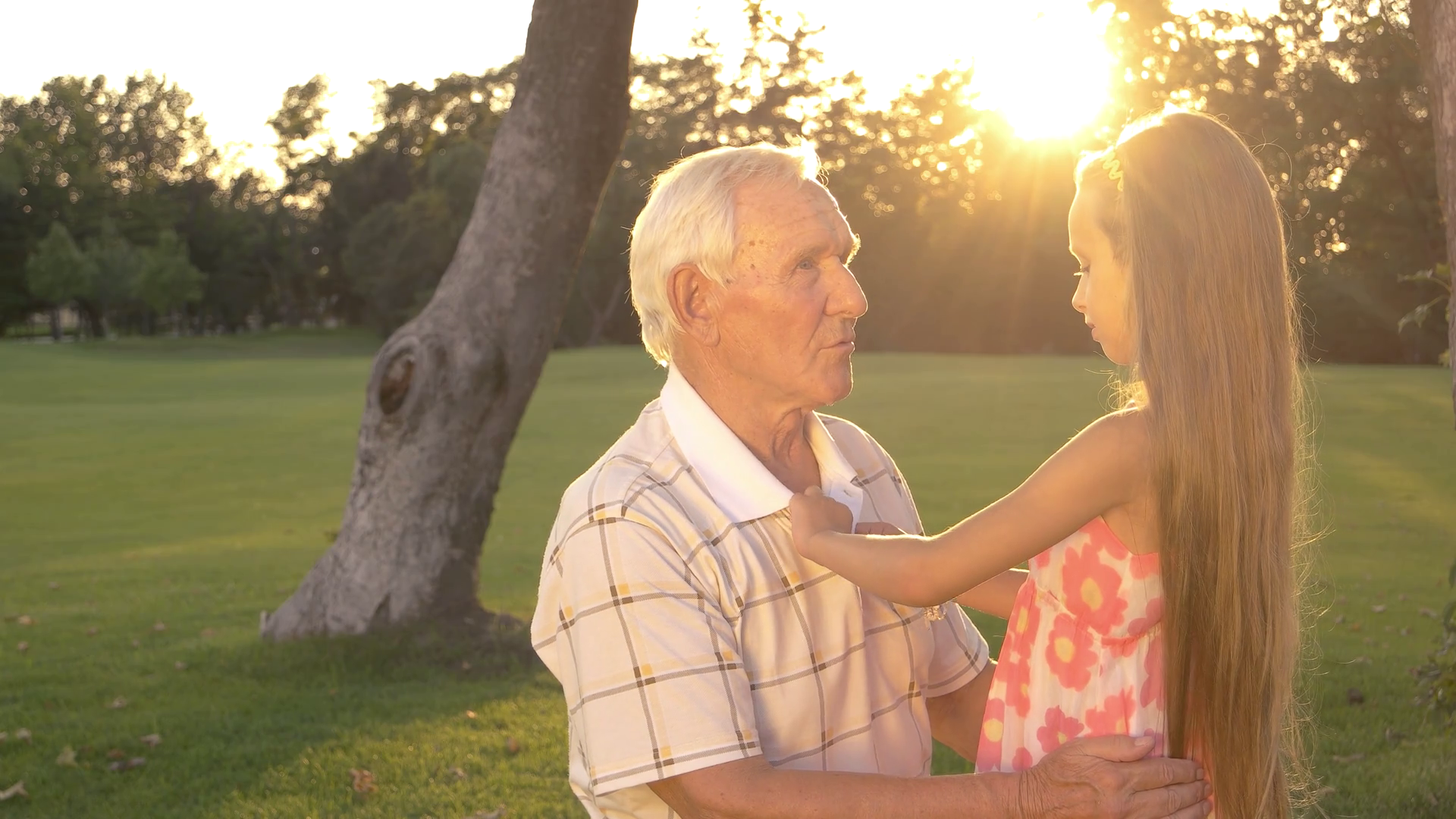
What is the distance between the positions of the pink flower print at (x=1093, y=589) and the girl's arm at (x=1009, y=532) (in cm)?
9

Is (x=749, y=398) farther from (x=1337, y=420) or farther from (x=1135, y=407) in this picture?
(x=1337, y=420)

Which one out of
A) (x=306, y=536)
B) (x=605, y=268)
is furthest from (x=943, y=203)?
(x=605, y=268)

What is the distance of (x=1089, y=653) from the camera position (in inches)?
98.6

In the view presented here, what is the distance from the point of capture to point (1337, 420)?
24.7 metres

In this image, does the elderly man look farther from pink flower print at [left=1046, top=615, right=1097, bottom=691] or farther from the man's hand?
pink flower print at [left=1046, top=615, right=1097, bottom=691]

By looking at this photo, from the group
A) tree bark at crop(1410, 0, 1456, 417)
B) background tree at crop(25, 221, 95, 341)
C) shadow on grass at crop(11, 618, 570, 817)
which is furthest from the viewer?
background tree at crop(25, 221, 95, 341)

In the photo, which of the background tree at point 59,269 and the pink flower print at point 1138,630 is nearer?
the pink flower print at point 1138,630

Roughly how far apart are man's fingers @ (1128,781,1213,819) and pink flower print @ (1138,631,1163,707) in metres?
0.15

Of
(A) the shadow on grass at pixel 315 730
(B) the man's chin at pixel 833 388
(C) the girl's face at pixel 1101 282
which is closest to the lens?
(C) the girl's face at pixel 1101 282

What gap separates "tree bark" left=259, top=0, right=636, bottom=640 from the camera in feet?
25.1

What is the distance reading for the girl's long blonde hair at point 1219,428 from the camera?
2.29 m

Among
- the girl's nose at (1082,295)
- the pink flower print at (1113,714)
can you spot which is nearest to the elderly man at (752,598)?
the pink flower print at (1113,714)

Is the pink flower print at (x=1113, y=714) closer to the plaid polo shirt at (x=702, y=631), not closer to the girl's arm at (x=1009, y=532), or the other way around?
the girl's arm at (x=1009, y=532)

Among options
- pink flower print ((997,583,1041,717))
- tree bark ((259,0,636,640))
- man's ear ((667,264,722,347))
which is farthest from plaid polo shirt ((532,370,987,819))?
tree bark ((259,0,636,640))
